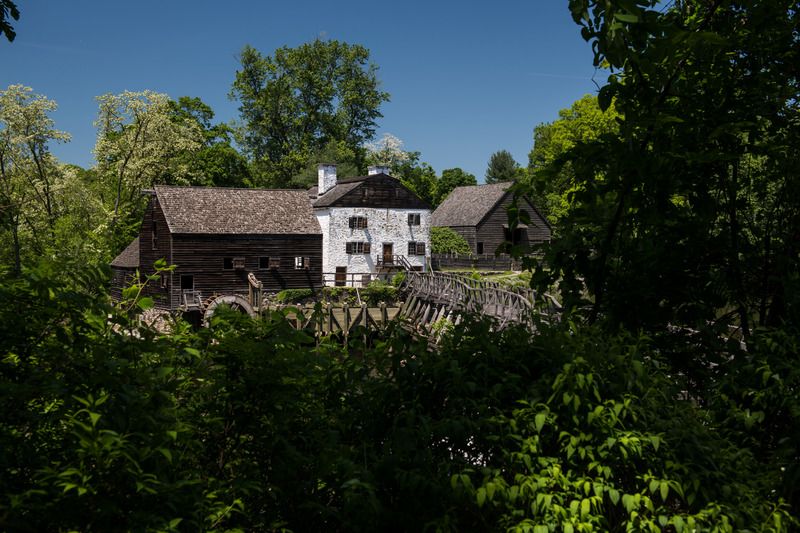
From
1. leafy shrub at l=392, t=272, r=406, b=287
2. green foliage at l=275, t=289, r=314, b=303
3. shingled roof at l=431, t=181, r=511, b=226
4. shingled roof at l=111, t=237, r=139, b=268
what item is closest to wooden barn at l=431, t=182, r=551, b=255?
shingled roof at l=431, t=181, r=511, b=226

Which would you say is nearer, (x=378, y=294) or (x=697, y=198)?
(x=697, y=198)

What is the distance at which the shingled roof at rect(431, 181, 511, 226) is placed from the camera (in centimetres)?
6203

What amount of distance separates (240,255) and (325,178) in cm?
1126

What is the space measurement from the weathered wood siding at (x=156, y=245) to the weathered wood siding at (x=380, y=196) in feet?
38.4

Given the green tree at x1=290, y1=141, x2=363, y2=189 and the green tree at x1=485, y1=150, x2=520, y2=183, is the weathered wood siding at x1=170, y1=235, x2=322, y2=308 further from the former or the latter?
the green tree at x1=485, y1=150, x2=520, y2=183

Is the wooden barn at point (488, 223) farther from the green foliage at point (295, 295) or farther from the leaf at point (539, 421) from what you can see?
the leaf at point (539, 421)

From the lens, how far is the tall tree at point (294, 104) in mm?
72125

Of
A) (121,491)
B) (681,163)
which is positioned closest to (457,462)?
(121,491)

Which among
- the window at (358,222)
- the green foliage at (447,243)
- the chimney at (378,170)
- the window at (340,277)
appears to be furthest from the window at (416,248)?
the green foliage at (447,243)

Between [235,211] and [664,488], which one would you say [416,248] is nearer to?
[235,211]

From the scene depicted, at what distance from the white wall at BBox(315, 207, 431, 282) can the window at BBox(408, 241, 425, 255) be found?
0.82 ft

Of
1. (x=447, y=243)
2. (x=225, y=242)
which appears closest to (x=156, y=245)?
(x=225, y=242)

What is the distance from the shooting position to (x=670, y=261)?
532 cm

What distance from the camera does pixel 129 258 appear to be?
47094 millimetres
